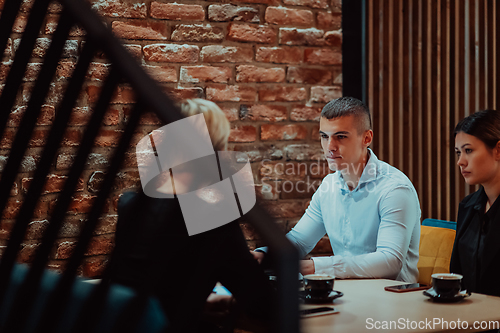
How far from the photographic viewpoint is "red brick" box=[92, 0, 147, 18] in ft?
7.38

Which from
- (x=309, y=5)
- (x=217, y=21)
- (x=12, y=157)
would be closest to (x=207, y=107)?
(x=12, y=157)

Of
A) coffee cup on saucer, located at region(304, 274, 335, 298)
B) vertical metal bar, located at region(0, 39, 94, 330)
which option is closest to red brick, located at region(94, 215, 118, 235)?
coffee cup on saucer, located at region(304, 274, 335, 298)

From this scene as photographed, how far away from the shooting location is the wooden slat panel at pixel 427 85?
2.70 m

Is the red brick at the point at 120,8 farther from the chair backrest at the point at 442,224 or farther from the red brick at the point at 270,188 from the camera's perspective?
the chair backrest at the point at 442,224

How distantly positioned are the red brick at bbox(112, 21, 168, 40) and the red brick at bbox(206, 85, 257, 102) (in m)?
0.34

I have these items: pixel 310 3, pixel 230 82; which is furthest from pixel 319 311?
pixel 310 3

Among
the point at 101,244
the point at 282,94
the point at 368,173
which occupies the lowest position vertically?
the point at 101,244

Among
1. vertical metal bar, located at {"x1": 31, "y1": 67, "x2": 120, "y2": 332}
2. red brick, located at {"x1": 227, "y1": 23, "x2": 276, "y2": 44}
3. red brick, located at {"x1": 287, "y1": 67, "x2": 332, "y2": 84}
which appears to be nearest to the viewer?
vertical metal bar, located at {"x1": 31, "y1": 67, "x2": 120, "y2": 332}

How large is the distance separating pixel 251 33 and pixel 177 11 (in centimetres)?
38

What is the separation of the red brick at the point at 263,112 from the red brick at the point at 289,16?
43 cm

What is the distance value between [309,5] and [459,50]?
868 mm

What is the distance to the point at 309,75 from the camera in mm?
2604

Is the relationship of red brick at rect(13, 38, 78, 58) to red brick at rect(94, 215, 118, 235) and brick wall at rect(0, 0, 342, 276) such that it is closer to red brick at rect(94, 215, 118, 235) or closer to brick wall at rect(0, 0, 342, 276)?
brick wall at rect(0, 0, 342, 276)

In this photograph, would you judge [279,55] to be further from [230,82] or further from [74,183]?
[74,183]
